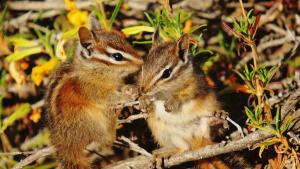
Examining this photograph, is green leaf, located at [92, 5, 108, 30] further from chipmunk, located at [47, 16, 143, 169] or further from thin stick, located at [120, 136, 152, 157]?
thin stick, located at [120, 136, 152, 157]

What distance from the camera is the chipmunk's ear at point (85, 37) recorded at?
455 cm

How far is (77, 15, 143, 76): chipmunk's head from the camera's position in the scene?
4.51m

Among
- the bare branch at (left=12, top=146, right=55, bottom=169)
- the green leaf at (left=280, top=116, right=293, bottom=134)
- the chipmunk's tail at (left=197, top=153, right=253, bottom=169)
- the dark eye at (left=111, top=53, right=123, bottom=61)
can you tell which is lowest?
the chipmunk's tail at (left=197, top=153, right=253, bottom=169)

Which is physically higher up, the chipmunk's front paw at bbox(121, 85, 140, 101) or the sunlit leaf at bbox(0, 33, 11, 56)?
the sunlit leaf at bbox(0, 33, 11, 56)

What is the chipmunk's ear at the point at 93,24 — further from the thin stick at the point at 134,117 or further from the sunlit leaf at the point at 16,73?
the sunlit leaf at the point at 16,73

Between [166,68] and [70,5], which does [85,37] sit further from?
[70,5]

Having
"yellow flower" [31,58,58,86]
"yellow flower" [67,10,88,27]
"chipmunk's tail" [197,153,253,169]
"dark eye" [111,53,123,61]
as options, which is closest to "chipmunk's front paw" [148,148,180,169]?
"chipmunk's tail" [197,153,253,169]

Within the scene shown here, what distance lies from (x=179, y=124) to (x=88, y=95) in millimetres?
815

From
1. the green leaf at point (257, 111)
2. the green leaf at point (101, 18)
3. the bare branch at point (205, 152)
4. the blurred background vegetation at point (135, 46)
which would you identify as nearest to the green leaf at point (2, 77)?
the blurred background vegetation at point (135, 46)

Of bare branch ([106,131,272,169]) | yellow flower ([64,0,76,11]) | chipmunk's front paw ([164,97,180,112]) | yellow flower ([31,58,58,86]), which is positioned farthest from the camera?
yellow flower ([64,0,76,11])

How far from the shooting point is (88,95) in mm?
4730

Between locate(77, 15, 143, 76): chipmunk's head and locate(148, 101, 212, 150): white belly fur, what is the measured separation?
39 cm

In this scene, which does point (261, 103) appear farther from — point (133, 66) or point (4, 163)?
point (4, 163)

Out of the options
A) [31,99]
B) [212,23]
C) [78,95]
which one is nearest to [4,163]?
[31,99]
